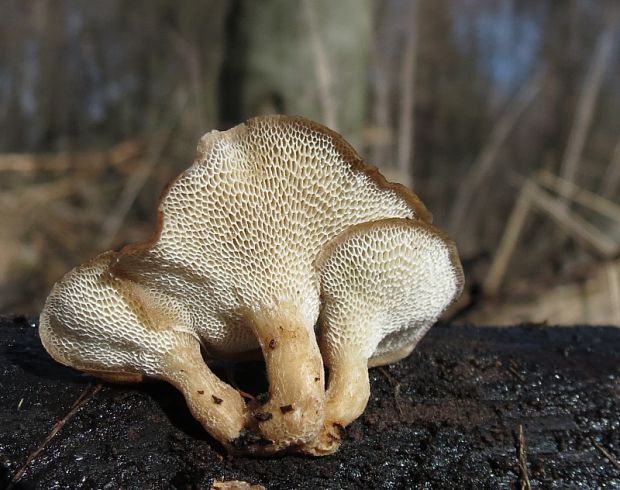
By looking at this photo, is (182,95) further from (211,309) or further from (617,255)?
(211,309)

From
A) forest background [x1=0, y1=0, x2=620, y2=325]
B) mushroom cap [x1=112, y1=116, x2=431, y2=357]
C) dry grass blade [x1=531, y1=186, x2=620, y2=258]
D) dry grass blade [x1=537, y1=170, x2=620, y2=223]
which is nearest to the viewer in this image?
mushroom cap [x1=112, y1=116, x2=431, y2=357]

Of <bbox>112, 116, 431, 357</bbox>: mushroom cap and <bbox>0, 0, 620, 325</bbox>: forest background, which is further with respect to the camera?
<bbox>0, 0, 620, 325</bbox>: forest background

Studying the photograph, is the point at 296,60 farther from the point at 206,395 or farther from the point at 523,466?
the point at 523,466

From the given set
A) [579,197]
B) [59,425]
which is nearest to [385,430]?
[59,425]

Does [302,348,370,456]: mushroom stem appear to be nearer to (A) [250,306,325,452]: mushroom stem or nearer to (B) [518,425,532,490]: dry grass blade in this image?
(A) [250,306,325,452]: mushroom stem

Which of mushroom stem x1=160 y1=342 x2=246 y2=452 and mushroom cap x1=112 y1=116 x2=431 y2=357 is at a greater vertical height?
mushroom cap x1=112 y1=116 x2=431 y2=357

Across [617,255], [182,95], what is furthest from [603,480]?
[182,95]

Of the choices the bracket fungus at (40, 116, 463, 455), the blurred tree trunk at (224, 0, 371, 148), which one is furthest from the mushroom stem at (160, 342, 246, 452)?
the blurred tree trunk at (224, 0, 371, 148)
